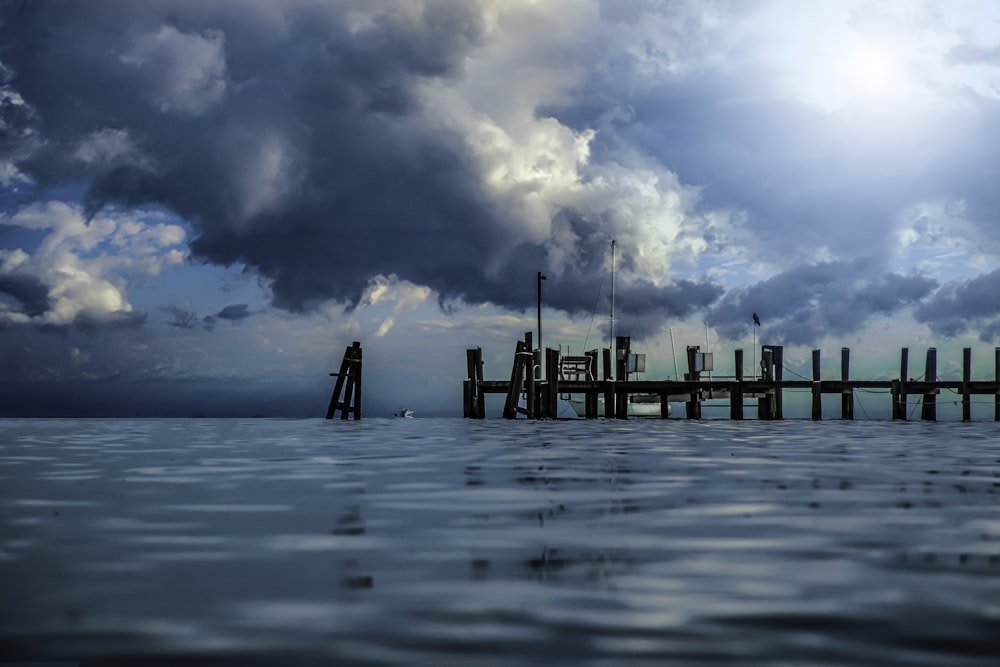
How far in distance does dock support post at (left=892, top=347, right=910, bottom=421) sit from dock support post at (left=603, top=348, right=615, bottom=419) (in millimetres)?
11502

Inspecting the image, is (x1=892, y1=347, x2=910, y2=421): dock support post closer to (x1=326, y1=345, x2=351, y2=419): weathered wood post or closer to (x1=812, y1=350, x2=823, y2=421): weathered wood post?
(x1=812, y1=350, x2=823, y2=421): weathered wood post

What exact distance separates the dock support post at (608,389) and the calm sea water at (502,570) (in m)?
28.7

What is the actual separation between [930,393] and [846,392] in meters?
3.38

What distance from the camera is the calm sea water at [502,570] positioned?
3.82m

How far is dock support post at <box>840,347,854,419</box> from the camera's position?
42.7 meters

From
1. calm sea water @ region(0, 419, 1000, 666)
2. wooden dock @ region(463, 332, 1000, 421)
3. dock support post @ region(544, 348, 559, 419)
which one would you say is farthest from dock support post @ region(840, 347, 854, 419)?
calm sea water @ region(0, 419, 1000, 666)

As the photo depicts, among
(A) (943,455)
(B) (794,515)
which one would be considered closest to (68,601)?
(B) (794,515)

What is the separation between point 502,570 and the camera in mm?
5492

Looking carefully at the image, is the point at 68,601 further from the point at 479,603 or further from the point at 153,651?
the point at 479,603

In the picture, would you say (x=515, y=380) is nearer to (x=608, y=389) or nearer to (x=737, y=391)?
(x=608, y=389)

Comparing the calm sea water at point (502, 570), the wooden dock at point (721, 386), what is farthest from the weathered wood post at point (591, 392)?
the calm sea water at point (502, 570)

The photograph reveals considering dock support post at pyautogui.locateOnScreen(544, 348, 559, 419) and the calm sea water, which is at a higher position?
dock support post at pyautogui.locateOnScreen(544, 348, 559, 419)

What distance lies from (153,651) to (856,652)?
2.52 metres

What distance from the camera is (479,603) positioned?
4590mm
